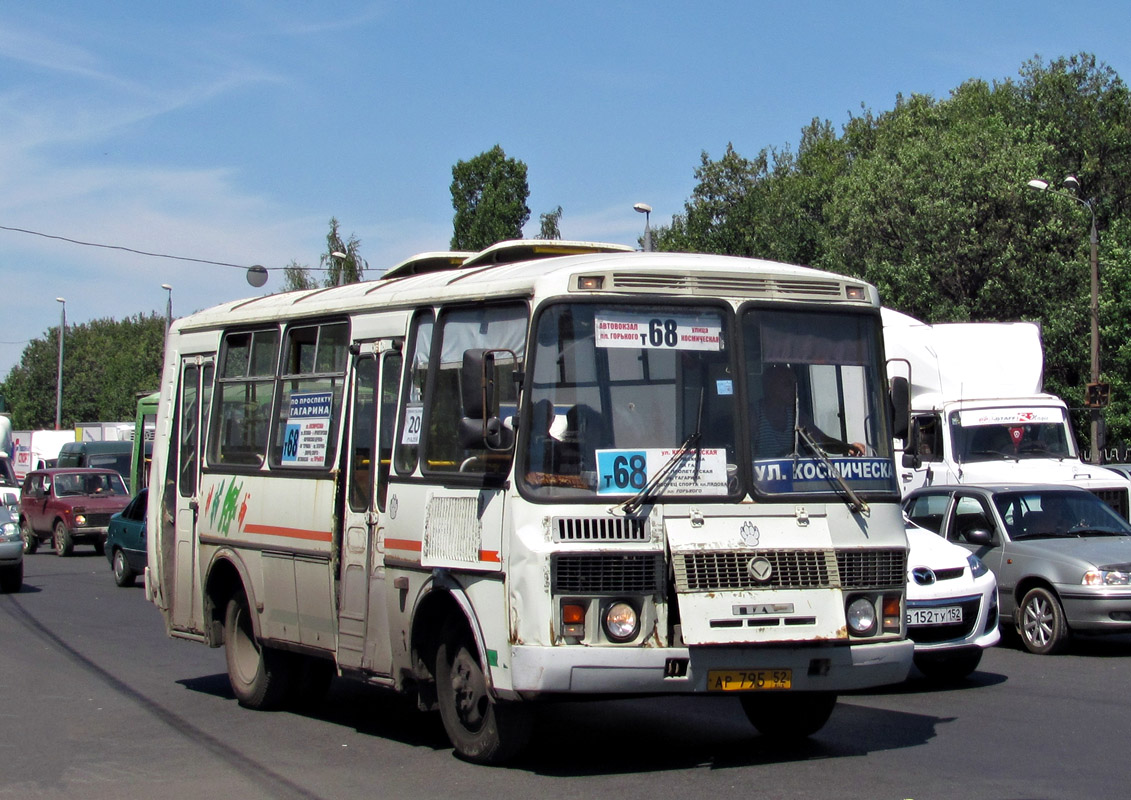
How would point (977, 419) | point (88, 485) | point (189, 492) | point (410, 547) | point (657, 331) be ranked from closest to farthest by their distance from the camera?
point (657, 331)
point (410, 547)
point (189, 492)
point (977, 419)
point (88, 485)

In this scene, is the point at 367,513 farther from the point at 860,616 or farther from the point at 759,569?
the point at 860,616

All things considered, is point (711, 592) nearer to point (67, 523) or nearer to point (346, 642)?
point (346, 642)

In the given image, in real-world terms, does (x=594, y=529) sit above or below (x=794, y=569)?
above

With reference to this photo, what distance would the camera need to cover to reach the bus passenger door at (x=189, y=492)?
11.0m

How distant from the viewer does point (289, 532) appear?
9.59 m

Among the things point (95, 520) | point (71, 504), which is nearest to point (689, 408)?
point (95, 520)

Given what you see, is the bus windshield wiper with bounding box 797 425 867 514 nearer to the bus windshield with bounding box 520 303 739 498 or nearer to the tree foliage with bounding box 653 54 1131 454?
the bus windshield with bounding box 520 303 739 498

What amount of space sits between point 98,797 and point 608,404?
3.37 m

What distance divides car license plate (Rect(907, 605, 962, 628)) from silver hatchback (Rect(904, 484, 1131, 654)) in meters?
1.87

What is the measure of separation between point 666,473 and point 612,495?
12.7 inches

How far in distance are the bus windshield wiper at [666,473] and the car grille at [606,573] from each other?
260 mm

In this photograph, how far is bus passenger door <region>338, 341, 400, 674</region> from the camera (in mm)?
8617

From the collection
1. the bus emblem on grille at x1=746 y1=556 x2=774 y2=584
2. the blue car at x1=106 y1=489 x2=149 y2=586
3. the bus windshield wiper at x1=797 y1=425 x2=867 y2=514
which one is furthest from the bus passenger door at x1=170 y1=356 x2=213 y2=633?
the blue car at x1=106 y1=489 x2=149 y2=586

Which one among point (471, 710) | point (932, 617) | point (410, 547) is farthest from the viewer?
point (932, 617)
